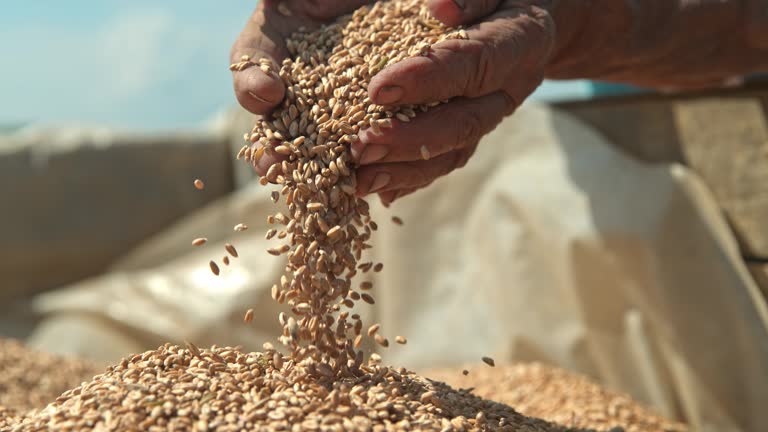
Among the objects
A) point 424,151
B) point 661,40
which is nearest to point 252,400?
point 424,151

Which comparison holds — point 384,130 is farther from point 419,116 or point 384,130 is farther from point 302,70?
point 302,70

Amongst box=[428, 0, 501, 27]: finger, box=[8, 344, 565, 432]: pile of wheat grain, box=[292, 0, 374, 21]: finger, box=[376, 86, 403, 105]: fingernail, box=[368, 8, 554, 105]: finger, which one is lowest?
box=[8, 344, 565, 432]: pile of wheat grain

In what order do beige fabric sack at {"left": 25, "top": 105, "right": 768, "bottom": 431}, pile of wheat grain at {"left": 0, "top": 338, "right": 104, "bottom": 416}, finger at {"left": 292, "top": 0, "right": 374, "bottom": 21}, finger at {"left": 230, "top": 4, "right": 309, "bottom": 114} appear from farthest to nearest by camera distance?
1. beige fabric sack at {"left": 25, "top": 105, "right": 768, "bottom": 431}
2. pile of wheat grain at {"left": 0, "top": 338, "right": 104, "bottom": 416}
3. finger at {"left": 292, "top": 0, "right": 374, "bottom": 21}
4. finger at {"left": 230, "top": 4, "right": 309, "bottom": 114}

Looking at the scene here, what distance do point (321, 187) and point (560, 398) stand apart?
107cm

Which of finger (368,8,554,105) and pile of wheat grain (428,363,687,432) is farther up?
finger (368,8,554,105)

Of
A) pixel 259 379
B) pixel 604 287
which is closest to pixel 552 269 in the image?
pixel 604 287

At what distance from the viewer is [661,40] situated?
196cm

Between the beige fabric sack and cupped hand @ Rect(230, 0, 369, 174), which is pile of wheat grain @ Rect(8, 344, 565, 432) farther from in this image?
the beige fabric sack

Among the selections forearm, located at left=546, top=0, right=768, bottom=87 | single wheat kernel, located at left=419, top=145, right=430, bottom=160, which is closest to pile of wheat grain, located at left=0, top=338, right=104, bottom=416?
single wheat kernel, located at left=419, top=145, right=430, bottom=160

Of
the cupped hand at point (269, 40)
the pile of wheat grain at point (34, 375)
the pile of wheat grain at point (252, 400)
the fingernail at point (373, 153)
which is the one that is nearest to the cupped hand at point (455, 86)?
the fingernail at point (373, 153)

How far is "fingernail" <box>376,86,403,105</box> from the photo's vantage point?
4.29ft

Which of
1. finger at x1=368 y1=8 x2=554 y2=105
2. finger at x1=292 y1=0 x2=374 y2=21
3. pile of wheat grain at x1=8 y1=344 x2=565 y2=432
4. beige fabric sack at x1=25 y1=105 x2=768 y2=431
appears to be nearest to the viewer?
pile of wheat grain at x1=8 y1=344 x2=565 y2=432

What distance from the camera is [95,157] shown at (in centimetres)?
411

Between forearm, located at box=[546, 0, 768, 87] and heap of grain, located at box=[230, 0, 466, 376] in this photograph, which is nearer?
heap of grain, located at box=[230, 0, 466, 376]
